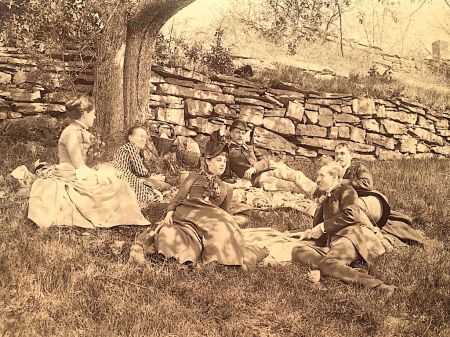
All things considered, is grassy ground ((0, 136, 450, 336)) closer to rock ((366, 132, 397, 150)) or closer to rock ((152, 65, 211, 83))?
rock ((152, 65, 211, 83))

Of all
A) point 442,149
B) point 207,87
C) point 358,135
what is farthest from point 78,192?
point 442,149

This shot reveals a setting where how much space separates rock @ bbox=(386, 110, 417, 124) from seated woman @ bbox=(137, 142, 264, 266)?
7.65 m

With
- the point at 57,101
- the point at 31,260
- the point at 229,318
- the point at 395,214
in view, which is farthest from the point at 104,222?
the point at 57,101

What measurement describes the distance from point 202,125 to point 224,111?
2.08ft

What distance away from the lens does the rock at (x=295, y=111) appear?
10.7 meters

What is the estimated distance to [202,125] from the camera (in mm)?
10109

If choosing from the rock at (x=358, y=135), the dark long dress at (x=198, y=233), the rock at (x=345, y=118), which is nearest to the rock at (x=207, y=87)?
the rock at (x=345, y=118)

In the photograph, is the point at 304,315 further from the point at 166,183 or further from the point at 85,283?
the point at 166,183

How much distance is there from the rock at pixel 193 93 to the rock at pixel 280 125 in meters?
0.94

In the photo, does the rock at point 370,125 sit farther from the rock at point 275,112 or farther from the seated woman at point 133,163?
the seated woman at point 133,163

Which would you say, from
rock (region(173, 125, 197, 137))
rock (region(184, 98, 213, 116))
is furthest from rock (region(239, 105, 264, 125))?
rock (region(173, 125, 197, 137))

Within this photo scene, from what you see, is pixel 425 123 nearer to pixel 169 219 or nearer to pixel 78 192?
pixel 169 219

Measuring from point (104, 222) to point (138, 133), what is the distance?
1.52m

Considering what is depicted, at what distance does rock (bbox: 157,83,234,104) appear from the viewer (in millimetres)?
9781
